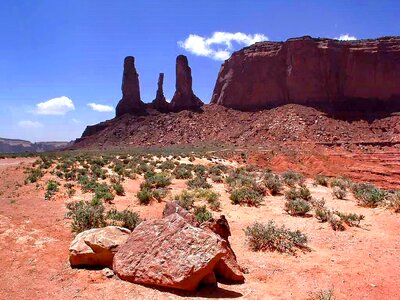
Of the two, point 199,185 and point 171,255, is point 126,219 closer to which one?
point 171,255

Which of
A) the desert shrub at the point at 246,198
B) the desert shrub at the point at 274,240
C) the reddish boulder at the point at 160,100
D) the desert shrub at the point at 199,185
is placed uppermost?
the reddish boulder at the point at 160,100

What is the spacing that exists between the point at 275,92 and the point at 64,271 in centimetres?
7007

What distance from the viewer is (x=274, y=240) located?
27.5 feet

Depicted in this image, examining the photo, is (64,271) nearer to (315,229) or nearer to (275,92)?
(315,229)

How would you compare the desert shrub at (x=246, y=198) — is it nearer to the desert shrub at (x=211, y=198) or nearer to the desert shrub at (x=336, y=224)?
the desert shrub at (x=211, y=198)

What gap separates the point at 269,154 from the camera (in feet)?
133

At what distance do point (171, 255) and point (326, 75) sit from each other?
70820 mm

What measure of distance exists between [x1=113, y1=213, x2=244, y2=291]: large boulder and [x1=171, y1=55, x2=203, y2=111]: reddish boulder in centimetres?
7082

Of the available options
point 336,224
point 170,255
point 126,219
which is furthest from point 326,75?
point 170,255

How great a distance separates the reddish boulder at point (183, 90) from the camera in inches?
3073

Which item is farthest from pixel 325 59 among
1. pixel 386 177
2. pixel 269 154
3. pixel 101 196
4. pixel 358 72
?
pixel 101 196

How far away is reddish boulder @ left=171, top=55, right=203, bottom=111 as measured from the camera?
78.1m

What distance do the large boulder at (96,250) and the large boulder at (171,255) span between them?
12.3 inches

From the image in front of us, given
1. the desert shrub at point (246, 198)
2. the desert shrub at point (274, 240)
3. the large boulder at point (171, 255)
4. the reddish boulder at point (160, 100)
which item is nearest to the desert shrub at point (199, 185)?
the desert shrub at point (246, 198)
